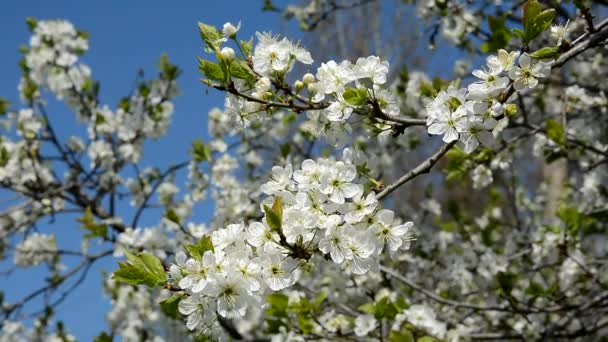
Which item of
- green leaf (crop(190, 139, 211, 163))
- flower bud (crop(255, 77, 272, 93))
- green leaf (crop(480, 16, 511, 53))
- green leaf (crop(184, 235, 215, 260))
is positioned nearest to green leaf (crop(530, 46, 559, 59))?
flower bud (crop(255, 77, 272, 93))

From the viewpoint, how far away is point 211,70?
1699mm

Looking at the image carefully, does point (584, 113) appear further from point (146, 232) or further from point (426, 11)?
point (146, 232)

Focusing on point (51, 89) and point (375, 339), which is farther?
point (51, 89)

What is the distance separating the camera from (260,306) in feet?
5.12

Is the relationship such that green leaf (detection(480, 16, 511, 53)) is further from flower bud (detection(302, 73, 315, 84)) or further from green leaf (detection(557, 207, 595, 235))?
flower bud (detection(302, 73, 315, 84))

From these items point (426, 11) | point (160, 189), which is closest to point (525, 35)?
point (426, 11)

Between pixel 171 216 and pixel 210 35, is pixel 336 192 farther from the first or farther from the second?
pixel 171 216

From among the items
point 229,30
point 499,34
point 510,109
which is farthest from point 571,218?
point 229,30

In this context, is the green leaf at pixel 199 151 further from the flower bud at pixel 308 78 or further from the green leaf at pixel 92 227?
the flower bud at pixel 308 78

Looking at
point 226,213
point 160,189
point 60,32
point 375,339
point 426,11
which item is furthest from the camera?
point 160,189

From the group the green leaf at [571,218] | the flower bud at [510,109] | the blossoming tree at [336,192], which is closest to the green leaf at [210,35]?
the blossoming tree at [336,192]

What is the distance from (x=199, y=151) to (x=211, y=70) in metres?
2.41

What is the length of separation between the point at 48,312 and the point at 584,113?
4419 mm

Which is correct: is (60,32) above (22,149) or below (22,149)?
above
